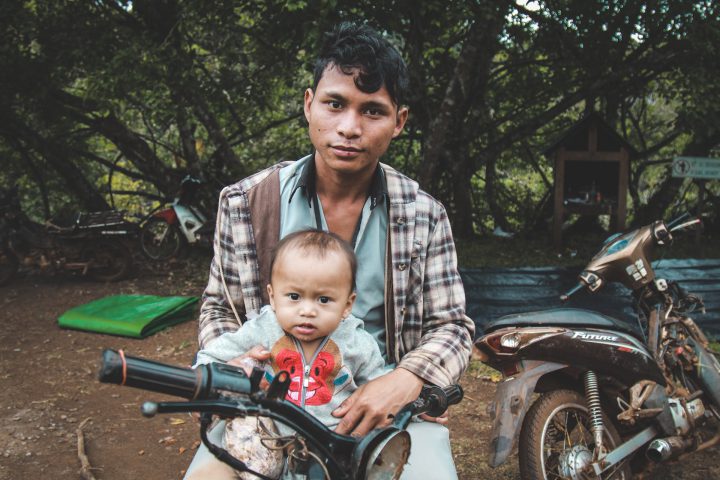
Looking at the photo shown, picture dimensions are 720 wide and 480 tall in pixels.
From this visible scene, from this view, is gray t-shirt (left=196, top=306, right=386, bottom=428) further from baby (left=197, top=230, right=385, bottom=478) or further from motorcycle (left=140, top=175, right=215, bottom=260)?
motorcycle (left=140, top=175, right=215, bottom=260)

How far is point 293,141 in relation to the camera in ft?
32.3

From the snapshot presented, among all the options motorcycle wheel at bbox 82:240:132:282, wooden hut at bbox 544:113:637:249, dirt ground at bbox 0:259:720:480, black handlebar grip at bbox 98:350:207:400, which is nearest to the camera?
black handlebar grip at bbox 98:350:207:400

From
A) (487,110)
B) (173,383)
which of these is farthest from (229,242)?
(487,110)

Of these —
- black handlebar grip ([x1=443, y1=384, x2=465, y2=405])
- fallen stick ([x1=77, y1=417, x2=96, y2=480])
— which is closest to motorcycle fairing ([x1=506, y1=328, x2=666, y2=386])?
black handlebar grip ([x1=443, y1=384, x2=465, y2=405])

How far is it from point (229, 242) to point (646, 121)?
10.5 m

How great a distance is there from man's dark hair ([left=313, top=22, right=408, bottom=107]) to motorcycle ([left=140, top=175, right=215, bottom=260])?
6.87 meters

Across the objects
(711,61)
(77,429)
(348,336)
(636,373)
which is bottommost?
(77,429)

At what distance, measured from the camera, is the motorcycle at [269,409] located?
1.00 metres

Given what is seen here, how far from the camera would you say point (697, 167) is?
7594 mm

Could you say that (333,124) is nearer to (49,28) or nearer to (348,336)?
(348,336)

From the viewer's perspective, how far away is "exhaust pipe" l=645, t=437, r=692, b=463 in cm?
295

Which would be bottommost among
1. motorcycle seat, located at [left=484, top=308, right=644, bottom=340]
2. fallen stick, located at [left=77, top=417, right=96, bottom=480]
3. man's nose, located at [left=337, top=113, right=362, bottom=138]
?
fallen stick, located at [left=77, top=417, right=96, bottom=480]

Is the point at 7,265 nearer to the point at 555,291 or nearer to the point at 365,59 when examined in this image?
the point at 555,291

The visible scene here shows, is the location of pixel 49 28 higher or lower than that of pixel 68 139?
higher
